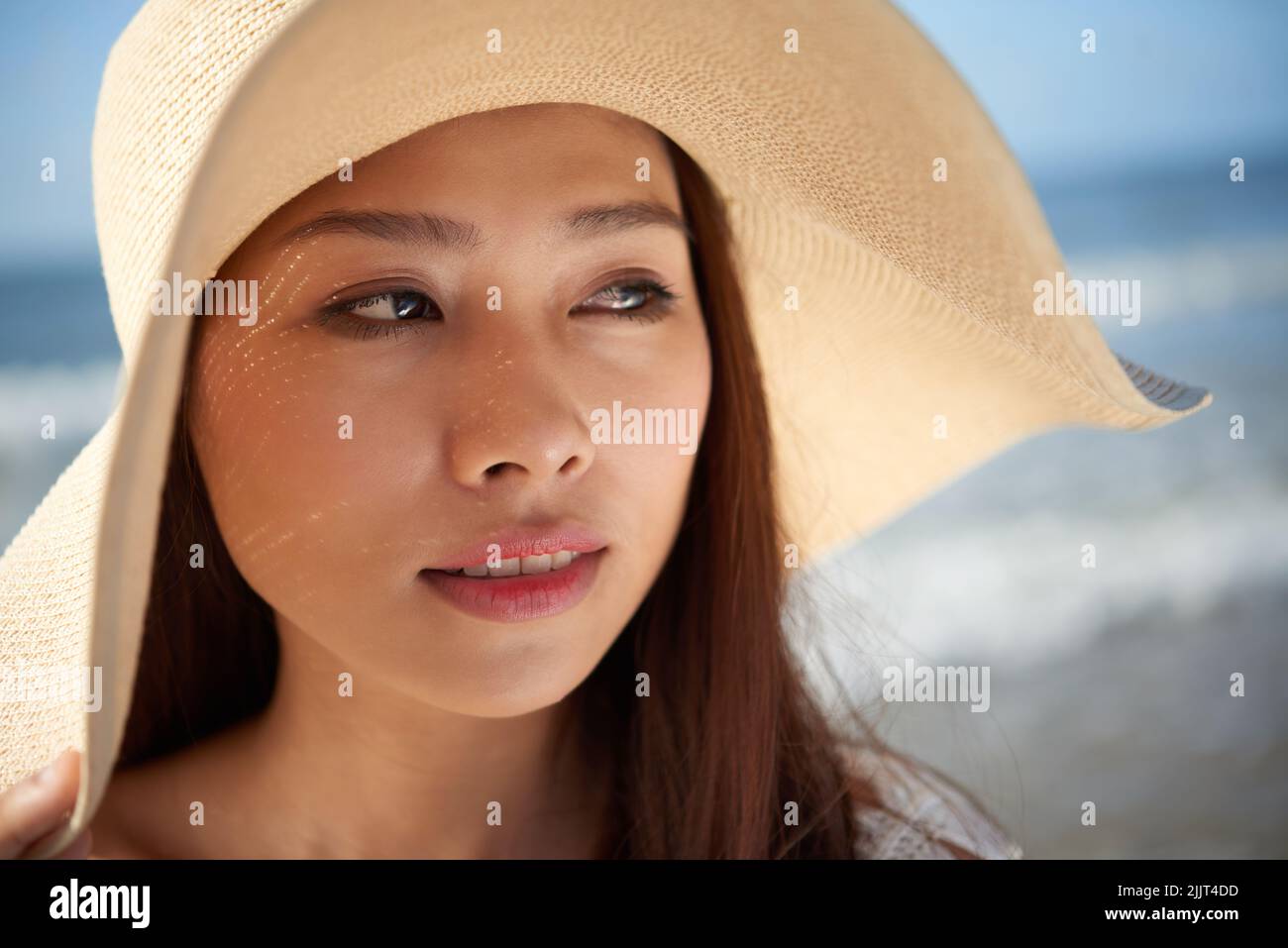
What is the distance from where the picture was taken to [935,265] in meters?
1.24

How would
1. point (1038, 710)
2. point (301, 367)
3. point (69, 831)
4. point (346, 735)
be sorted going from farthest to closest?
point (1038, 710) → point (346, 735) → point (301, 367) → point (69, 831)

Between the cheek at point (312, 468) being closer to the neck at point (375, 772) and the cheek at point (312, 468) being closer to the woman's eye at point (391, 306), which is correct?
the woman's eye at point (391, 306)

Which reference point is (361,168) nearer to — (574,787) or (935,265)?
(935,265)

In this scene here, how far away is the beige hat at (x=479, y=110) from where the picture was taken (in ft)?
2.84

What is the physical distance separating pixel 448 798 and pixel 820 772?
1.73ft

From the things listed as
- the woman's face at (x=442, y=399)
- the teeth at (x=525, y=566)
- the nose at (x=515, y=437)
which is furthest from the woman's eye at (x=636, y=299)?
the teeth at (x=525, y=566)

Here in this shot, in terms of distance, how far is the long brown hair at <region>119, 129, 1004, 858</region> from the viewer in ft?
5.13

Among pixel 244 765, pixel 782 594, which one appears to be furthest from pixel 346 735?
pixel 782 594

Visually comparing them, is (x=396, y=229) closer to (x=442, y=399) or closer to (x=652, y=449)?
(x=442, y=399)

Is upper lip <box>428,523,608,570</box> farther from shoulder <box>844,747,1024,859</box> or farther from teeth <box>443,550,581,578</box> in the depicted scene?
shoulder <box>844,747,1024,859</box>

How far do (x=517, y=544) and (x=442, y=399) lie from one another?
0.17 m

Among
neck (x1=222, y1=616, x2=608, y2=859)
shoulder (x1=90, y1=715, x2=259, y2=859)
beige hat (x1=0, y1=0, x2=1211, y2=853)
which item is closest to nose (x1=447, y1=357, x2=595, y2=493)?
beige hat (x1=0, y1=0, x2=1211, y2=853)

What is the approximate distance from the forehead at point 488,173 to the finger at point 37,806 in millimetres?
547

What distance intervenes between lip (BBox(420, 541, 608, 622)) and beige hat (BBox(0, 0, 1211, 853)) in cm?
35
